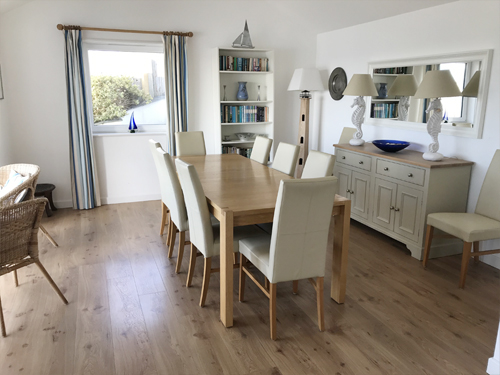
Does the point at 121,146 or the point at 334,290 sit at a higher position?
the point at 121,146

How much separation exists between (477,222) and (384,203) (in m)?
0.92

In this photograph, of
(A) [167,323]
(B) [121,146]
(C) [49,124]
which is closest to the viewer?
(A) [167,323]

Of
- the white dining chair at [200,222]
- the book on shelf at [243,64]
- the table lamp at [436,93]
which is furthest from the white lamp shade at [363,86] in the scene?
the white dining chair at [200,222]

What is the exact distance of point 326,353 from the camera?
2330 millimetres

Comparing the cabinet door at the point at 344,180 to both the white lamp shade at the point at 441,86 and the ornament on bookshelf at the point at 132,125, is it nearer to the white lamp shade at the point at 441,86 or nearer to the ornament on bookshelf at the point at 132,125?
the white lamp shade at the point at 441,86

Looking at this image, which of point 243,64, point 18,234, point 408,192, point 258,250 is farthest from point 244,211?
point 243,64

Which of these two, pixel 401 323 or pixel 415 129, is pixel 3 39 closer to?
pixel 415 129

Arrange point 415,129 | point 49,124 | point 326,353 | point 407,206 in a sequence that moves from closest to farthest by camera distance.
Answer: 1. point 326,353
2. point 407,206
3. point 415,129
4. point 49,124

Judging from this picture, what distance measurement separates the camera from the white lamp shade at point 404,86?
4.23 metres

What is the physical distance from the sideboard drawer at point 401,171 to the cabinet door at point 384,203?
9 cm

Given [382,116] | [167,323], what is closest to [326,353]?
[167,323]

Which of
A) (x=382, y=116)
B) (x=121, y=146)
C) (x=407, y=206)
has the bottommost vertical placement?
(x=407, y=206)

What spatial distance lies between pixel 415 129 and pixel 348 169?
0.80 m

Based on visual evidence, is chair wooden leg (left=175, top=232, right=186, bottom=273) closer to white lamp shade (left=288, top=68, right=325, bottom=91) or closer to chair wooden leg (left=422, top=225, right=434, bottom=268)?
chair wooden leg (left=422, top=225, right=434, bottom=268)
